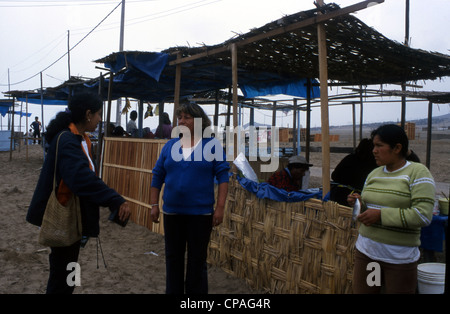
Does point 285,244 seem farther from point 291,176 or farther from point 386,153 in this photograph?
point 386,153

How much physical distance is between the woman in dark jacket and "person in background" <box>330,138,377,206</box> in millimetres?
1936

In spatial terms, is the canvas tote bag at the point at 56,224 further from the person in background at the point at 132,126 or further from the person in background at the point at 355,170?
the person in background at the point at 132,126

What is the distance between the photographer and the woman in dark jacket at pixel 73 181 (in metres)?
2.26

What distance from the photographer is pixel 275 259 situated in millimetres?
3668

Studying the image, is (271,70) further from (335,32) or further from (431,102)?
(431,102)

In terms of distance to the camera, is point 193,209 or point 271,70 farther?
point 271,70

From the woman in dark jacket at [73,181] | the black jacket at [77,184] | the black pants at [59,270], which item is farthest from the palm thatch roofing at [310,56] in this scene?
the black pants at [59,270]

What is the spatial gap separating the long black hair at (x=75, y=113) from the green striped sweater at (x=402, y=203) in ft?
6.31

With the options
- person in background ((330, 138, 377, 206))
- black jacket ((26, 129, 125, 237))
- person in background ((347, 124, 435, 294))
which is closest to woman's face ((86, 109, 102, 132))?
black jacket ((26, 129, 125, 237))

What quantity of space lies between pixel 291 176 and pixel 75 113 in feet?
9.95

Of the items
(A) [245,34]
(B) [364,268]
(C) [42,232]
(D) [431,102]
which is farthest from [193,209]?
(D) [431,102]

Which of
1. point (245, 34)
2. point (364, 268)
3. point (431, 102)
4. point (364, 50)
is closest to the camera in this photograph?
point (364, 268)

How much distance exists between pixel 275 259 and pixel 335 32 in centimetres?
255

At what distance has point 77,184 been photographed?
2.24 m
